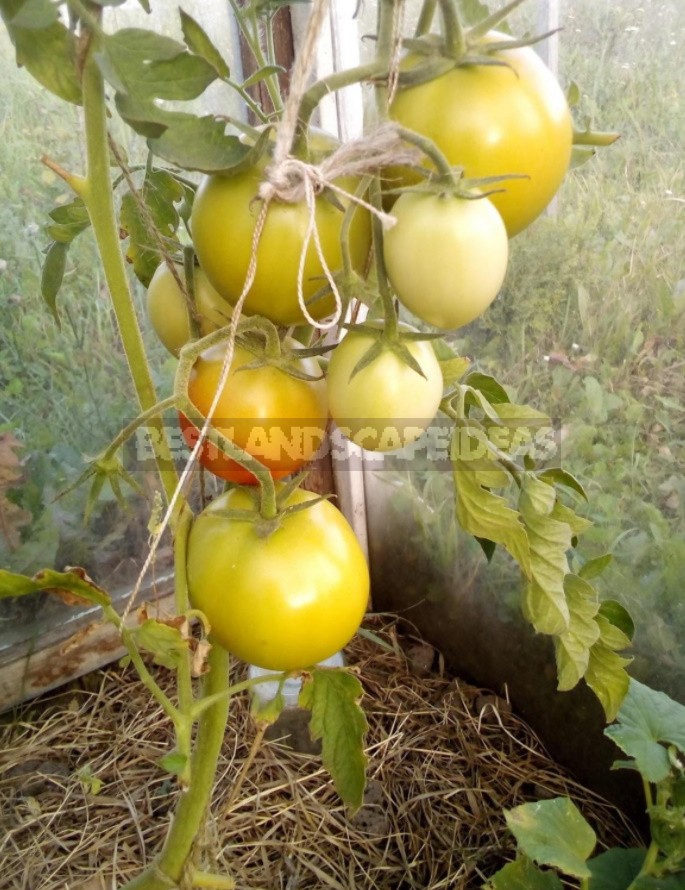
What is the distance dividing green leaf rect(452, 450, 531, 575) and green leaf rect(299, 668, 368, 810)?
178mm

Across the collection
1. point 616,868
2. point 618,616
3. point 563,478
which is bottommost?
point 616,868

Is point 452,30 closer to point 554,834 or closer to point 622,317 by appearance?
point 622,317

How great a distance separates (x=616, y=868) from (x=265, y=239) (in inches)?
26.0

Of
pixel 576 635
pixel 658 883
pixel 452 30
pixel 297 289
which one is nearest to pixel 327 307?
pixel 297 289

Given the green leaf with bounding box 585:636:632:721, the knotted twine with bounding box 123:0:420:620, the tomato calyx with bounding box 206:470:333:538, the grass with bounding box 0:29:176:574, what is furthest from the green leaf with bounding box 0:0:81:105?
the grass with bounding box 0:29:176:574

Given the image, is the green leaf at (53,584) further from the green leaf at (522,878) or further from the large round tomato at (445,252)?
the green leaf at (522,878)

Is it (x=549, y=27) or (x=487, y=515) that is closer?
(x=487, y=515)

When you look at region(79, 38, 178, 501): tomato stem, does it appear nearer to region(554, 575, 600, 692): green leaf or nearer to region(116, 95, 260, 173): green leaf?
region(116, 95, 260, 173): green leaf

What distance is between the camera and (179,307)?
45 centimetres

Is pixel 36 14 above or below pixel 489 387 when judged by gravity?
above

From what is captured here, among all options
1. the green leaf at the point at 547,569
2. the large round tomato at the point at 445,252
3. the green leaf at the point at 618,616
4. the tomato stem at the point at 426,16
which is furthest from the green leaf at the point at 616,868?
the tomato stem at the point at 426,16

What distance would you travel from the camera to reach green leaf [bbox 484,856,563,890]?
25.1 inches

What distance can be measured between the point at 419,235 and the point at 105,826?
32.3 inches

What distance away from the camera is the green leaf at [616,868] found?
2.17 ft
